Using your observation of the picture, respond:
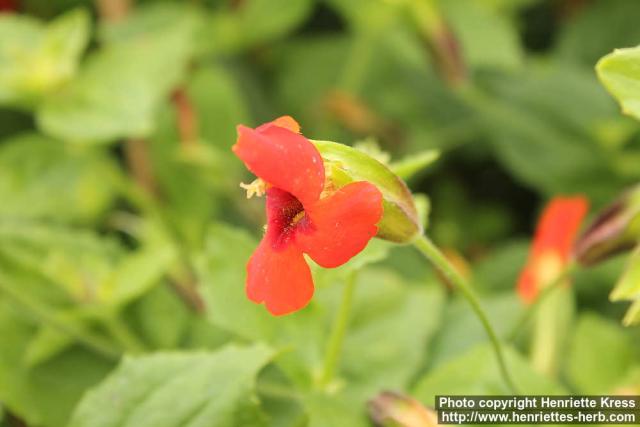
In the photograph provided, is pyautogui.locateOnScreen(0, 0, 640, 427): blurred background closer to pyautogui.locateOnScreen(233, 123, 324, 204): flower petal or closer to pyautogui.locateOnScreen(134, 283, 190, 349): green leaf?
pyautogui.locateOnScreen(134, 283, 190, 349): green leaf

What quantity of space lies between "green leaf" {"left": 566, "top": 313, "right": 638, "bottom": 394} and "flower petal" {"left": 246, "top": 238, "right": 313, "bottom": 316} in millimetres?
438

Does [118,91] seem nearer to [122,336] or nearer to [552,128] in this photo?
[122,336]

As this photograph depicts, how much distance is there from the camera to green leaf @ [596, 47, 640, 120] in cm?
53

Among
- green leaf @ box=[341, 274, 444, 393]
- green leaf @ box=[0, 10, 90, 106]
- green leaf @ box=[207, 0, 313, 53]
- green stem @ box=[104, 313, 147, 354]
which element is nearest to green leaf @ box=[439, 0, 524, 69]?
green leaf @ box=[207, 0, 313, 53]


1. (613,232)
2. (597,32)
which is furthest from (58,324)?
(597,32)

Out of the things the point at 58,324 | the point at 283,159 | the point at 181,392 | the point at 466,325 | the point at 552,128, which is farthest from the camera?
the point at 552,128

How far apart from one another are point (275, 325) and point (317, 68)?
70 centimetres

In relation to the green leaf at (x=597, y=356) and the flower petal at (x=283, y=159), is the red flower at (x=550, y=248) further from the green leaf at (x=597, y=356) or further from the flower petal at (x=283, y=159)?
the flower petal at (x=283, y=159)

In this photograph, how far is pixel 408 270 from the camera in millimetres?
1140

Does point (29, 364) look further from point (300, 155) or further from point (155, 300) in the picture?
point (300, 155)

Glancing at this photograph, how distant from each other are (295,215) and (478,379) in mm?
276

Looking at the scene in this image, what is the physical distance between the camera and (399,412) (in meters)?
0.65

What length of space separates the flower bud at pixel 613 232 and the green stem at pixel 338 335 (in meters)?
0.20

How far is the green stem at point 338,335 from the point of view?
0.66 m
